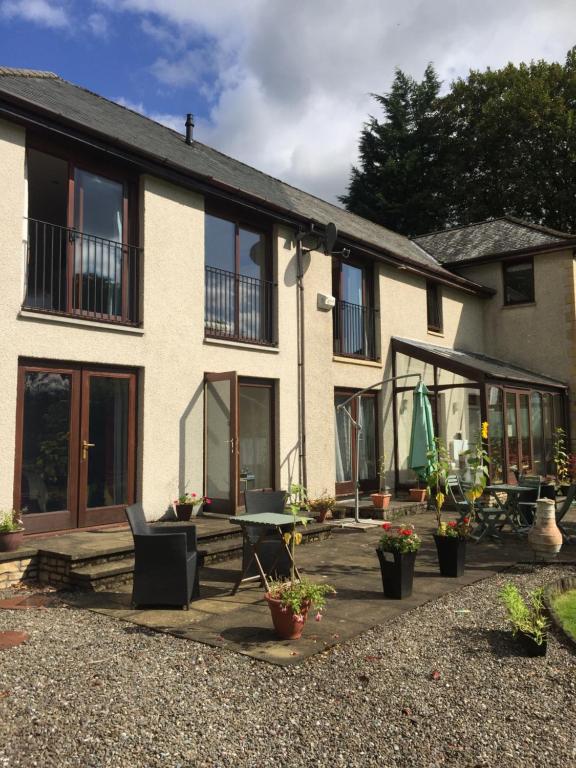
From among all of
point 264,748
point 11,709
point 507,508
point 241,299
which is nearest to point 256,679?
point 264,748

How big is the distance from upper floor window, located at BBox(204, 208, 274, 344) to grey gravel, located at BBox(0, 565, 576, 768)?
6324mm

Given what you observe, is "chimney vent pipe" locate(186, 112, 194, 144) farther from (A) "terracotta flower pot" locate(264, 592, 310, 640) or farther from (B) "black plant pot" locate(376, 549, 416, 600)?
(A) "terracotta flower pot" locate(264, 592, 310, 640)

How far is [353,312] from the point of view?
13.5m

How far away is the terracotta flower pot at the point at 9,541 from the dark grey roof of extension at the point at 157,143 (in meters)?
5.08

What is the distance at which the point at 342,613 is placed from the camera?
5523 mm

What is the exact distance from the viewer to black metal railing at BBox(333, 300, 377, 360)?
13086 millimetres

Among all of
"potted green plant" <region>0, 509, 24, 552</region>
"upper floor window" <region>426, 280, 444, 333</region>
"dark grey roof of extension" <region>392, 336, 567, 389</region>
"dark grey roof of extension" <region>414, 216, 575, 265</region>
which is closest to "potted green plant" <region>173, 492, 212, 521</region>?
"potted green plant" <region>0, 509, 24, 552</region>

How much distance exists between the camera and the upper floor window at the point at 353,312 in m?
13.1

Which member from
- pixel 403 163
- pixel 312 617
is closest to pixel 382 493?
pixel 312 617

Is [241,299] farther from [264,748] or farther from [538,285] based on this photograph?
[538,285]

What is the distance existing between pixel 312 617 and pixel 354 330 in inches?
347

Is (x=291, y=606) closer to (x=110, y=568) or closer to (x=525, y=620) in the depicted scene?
(x=525, y=620)

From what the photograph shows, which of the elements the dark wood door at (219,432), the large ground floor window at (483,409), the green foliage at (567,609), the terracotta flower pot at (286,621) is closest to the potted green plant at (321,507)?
the dark wood door at (219,432)

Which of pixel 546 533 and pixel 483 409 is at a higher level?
pixel 483 409
